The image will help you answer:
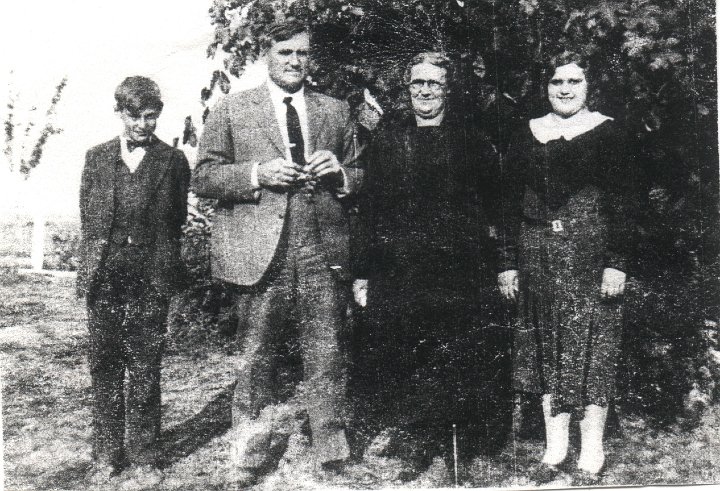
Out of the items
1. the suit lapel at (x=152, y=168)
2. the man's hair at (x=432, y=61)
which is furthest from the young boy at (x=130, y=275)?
the man's hair at (x=432, y=61)

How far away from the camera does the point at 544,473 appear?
416 centimetres

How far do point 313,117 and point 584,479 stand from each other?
105 inches

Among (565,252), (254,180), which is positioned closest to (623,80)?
(565,252)

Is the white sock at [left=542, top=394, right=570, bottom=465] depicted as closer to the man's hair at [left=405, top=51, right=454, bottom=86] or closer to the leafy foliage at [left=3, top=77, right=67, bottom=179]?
the man's hair at [left=405, top=51, right=454, bottom=86]

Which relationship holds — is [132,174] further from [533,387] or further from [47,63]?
[533,387]

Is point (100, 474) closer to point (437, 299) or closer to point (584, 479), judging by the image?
point (437, 299)

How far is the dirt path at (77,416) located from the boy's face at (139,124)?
3.13ft

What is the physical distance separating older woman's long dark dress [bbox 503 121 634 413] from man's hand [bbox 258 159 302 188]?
1.25m

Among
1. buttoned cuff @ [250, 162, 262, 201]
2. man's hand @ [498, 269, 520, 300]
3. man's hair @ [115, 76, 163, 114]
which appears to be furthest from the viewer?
man's hand @ [498, 269, 520, 300]

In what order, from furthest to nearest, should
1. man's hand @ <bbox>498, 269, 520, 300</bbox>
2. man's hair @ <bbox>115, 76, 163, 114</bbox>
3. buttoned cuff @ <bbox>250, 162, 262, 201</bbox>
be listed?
1. man's hand @ <bbox>498, 269, 520, 300</bbox>
2. man's hair @ <bbox>115, 76, 163, 114</bbox>
3. buttoned cuff @ <bbox>250, 162, 262, 201</bbox>

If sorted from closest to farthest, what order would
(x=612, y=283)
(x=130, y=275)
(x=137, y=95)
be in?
(x=130, y=275) → (x=137, y=95) → (x=612, y=283)

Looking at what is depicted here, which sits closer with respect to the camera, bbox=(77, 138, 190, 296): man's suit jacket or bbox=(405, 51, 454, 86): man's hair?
bbox=(77, 138, 190, 296): man's suit jacket

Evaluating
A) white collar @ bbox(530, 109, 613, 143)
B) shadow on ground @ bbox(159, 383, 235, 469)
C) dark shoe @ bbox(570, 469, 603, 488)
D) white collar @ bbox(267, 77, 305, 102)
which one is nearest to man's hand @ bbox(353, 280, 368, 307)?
shadow on ground @ bbox(159, 383, 235, 469)

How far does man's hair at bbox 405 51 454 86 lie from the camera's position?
165 inches
